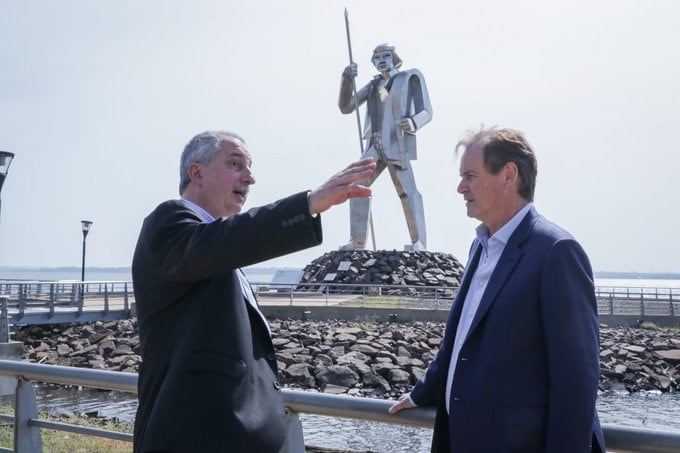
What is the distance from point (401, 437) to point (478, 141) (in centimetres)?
805

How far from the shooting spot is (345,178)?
206 cm

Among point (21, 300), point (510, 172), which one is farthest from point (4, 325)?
point (510, 172)

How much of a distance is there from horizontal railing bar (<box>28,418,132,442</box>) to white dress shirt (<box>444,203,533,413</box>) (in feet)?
5.33

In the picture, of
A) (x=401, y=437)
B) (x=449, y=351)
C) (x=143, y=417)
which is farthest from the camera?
(x=401, y=437)

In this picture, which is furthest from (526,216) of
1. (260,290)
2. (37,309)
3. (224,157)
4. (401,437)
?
(260,290)

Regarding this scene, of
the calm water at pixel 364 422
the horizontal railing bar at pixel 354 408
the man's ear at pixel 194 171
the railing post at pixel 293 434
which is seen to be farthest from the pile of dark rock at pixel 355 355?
the man's ear at pixel 194 171

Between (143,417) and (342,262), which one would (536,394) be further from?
(342,262)

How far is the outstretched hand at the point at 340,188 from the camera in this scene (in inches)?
81.3

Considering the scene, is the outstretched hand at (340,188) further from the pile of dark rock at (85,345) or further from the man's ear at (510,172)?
the pile of dark rock at (85,345)

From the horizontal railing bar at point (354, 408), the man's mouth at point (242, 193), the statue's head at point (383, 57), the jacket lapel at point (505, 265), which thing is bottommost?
the horizontal railing bar at point (354, 408)

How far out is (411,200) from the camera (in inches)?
1100

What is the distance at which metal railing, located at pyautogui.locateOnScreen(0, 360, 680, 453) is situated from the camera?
2.19 meters

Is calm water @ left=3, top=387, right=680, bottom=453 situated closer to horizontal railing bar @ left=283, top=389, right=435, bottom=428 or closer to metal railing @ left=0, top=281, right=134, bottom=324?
horizontal railing bar @ left=283, top=389, right=435, bottom=428

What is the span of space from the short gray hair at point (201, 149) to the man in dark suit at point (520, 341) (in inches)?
31.6
